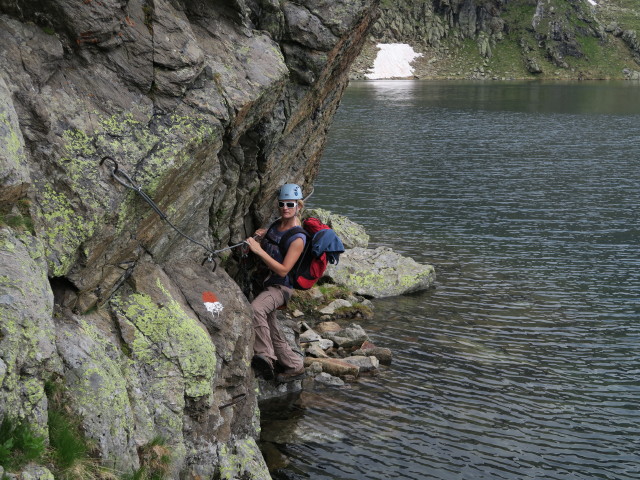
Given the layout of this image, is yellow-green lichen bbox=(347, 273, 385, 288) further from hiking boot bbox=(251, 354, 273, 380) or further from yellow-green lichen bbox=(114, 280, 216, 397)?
yellow-green lichen bbox=(114, 280, 216, 397)

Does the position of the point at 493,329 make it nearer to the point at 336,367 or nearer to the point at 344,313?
the point at 344,313

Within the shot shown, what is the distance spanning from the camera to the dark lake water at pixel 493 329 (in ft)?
52.5

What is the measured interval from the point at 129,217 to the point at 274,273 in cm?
528

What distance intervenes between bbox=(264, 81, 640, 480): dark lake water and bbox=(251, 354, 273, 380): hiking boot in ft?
3.47

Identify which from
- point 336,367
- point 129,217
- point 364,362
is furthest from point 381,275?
point 129,217

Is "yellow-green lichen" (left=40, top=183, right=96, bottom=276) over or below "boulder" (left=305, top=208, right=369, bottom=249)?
over

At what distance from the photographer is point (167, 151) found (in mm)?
12445

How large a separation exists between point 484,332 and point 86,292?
15.6 m

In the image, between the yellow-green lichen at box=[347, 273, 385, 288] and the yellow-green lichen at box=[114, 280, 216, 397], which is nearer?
the yellow-green lichen at box=[114, 280, 216, 397]

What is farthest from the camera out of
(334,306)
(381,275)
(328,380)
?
(381,275)

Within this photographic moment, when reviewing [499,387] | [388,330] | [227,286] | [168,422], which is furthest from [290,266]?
[388,330]

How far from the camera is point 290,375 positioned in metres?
18.0

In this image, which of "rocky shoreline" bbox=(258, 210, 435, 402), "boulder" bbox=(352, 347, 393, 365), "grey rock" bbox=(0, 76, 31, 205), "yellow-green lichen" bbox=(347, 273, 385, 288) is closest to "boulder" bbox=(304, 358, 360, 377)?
"rocky shoreline" bbox=(258, 210, 435, 402)

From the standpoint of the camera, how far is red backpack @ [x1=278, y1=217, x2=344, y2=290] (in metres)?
15.7
